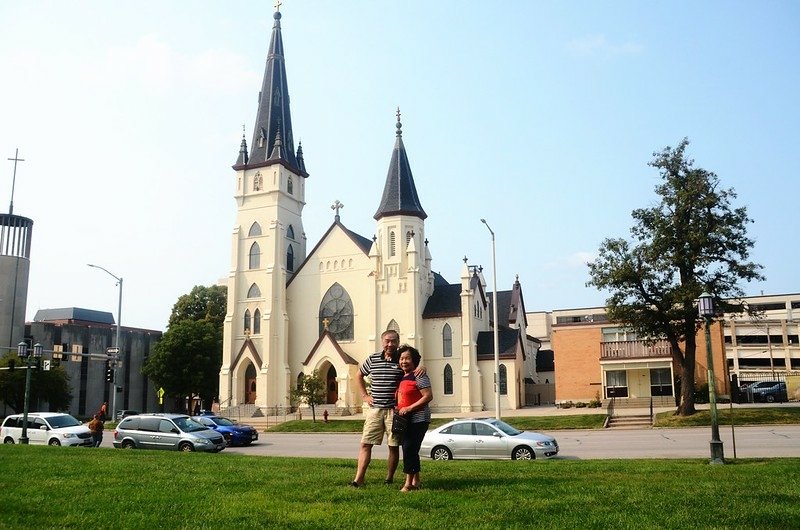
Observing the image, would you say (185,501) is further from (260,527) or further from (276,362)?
(276,362)

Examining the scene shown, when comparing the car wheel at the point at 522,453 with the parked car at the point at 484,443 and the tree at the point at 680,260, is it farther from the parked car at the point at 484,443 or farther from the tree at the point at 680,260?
the tree at the point at 680,260

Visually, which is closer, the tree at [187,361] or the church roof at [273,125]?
the church roof at [273,125]

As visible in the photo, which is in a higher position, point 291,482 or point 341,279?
point 341,279

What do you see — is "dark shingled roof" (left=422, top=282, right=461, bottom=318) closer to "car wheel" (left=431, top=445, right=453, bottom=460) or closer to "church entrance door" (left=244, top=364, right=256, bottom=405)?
"church entrance door" (left=244, top=364, right=256, bottom=405)

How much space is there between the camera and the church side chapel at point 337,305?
55000mm

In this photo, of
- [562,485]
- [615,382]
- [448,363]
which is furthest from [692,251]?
[562,485]

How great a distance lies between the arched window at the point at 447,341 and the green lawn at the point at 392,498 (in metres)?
43.5

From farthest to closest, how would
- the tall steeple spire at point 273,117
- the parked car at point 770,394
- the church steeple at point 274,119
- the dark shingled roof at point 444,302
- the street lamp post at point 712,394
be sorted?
the tall steeple spire at point 273,117 < the church steeple at point 274,119 < the dark shingled roof at point 444,302 < the parked car at point 770,394 < the street lamp post at point 712,394

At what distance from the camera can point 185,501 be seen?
8328mm

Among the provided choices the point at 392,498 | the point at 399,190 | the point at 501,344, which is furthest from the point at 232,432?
the point at 399,190

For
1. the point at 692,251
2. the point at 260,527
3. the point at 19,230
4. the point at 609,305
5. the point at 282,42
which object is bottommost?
the point at 260,527

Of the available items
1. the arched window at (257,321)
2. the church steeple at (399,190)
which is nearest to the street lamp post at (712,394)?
the church steeple at (399,190)

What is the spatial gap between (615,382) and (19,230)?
5247 cm

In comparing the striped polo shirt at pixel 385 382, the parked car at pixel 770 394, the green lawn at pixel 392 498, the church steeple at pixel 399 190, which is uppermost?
the church steeple at pixel 399 190
